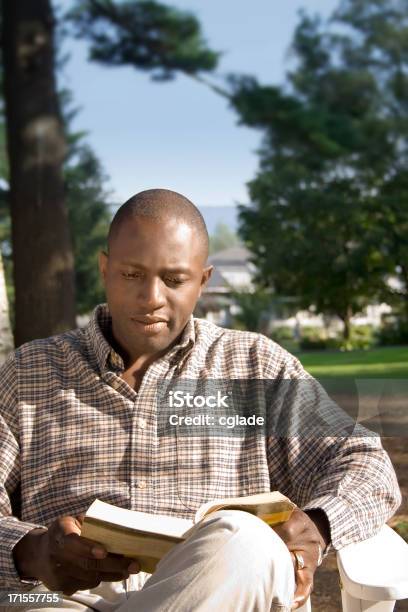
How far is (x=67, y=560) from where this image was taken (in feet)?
5.88

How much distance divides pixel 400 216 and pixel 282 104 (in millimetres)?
17125

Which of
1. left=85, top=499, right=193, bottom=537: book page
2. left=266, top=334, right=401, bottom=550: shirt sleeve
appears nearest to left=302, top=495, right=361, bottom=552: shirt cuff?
left=266, top=334, right=401, bottom=550: shirt sleeve

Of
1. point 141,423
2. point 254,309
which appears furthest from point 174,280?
point 254,309

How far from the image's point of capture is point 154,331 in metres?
2.26

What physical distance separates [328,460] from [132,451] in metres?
0.50

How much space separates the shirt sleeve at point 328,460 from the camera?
1.96 m

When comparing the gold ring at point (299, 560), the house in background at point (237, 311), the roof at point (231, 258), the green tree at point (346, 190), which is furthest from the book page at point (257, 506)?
the roof at point (231, 258)

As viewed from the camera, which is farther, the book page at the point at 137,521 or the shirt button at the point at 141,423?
the shirt button at the point at 141,423

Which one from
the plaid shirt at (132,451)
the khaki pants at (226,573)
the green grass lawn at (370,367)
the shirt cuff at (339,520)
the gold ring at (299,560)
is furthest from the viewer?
the green grass lawn at (370,367)

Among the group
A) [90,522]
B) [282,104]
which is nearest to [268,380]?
[90,522]

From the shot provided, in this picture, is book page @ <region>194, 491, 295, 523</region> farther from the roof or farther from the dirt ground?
the roof

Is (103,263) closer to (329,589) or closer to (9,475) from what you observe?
(9,475)

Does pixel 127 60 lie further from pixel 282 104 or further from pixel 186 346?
pixel 186 346

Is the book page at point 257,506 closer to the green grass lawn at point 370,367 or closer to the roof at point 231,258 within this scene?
the green grass lawn at point 370,367
